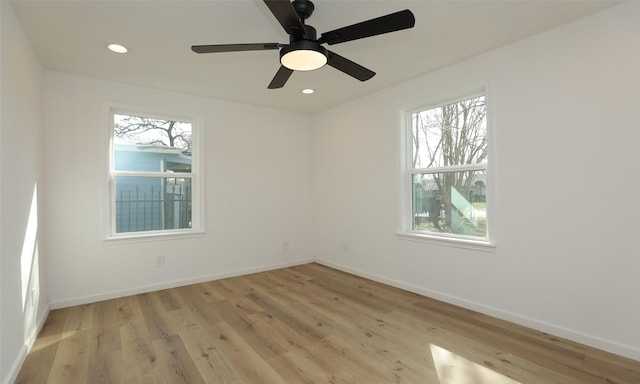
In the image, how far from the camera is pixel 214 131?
14.1 ft

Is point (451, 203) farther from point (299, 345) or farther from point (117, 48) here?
point (117, 48)

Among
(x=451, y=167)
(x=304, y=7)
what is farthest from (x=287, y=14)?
(x=451, y=167)

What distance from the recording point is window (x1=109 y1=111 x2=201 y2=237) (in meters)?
3.73

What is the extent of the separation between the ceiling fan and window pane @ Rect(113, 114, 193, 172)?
2.26 metres

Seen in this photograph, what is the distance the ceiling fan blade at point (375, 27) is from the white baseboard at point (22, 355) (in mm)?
2887

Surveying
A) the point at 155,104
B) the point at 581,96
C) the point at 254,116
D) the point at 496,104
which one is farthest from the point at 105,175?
the point at 581,96

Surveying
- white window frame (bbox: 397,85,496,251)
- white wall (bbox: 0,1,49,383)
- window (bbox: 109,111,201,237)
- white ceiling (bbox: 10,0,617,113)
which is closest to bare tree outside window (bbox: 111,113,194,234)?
window (bbox: 109,111,201,237)

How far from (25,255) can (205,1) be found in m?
2.35

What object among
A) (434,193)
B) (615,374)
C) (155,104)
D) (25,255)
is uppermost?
(155,104)

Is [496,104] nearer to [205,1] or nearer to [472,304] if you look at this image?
[472,304]

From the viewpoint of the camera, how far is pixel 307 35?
1.99 meters

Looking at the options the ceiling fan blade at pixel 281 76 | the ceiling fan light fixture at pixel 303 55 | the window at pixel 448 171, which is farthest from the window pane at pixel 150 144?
the window at pixel 448 171

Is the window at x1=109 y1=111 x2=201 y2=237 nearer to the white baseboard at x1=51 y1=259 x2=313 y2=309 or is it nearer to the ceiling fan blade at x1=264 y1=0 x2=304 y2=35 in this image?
the white baseboard at x1=51 y1=259 x2=313 y2=309

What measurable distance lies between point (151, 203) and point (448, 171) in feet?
11.8
